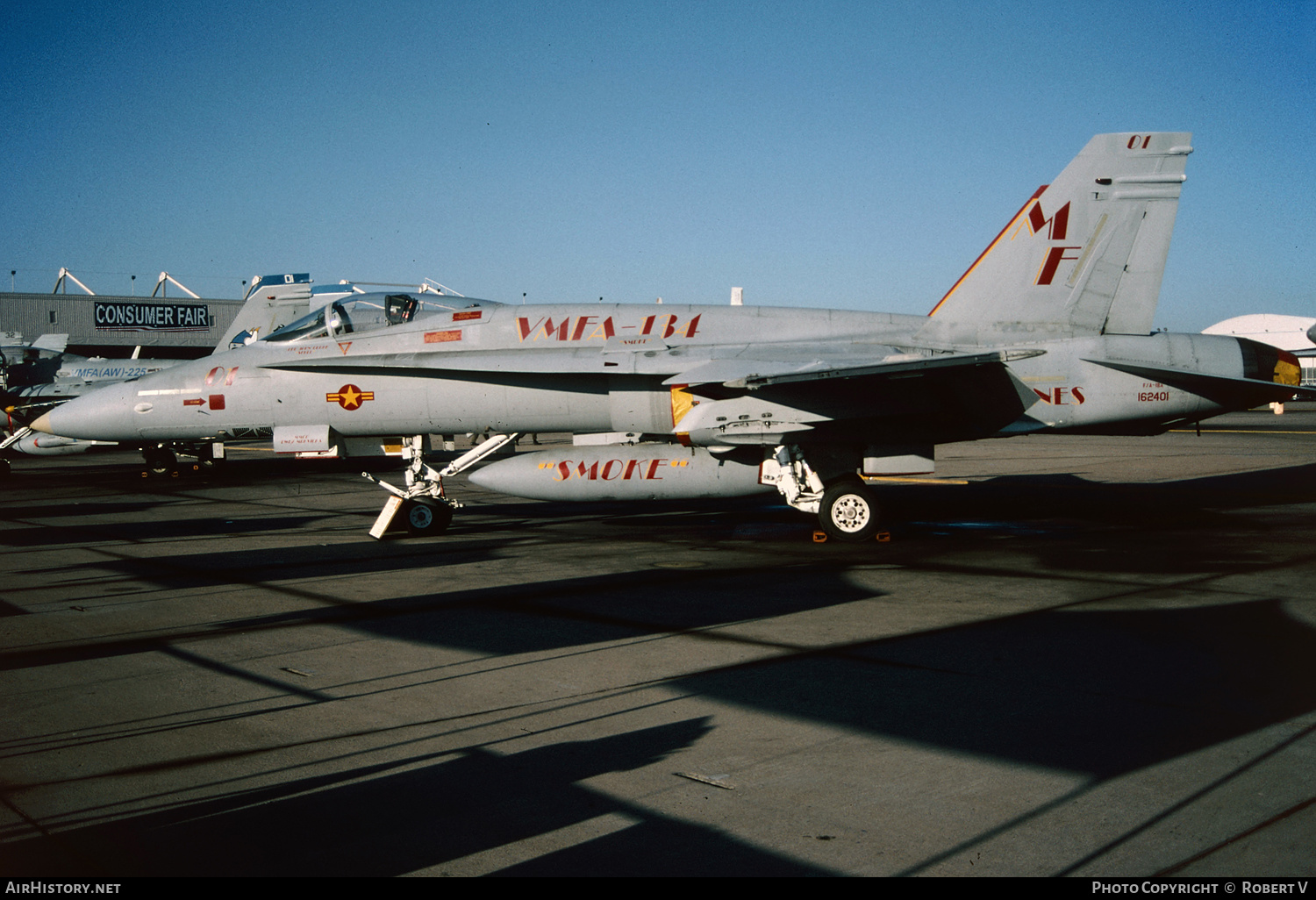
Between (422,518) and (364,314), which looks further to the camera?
(364,314)

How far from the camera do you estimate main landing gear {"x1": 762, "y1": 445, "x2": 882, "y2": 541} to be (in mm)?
12211

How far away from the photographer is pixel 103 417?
13625mm

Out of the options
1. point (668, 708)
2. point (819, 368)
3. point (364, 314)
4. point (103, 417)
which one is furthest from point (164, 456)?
point (668, 708)

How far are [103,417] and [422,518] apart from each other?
4792 millimetres

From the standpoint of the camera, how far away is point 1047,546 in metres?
11.6

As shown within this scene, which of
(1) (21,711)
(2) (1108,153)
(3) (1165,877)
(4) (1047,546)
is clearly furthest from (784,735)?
(2) (1108,153)

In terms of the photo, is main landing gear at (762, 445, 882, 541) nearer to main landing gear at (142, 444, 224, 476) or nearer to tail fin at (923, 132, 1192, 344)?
tail fin at (923, 132, 1192, 344)

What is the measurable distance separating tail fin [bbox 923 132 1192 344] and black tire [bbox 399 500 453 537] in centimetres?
769

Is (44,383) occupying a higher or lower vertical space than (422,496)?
higher

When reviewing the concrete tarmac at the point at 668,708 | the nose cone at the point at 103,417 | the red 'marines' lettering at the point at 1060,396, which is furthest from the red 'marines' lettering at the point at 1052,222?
the nose cone at the point at 103,417

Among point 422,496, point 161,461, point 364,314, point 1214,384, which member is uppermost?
point 364,314

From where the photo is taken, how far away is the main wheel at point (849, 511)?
12195 mm

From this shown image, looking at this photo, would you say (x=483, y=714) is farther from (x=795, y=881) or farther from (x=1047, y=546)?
(x=1047, y=546)

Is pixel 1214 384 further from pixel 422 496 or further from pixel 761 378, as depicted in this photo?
pixel 422 496
